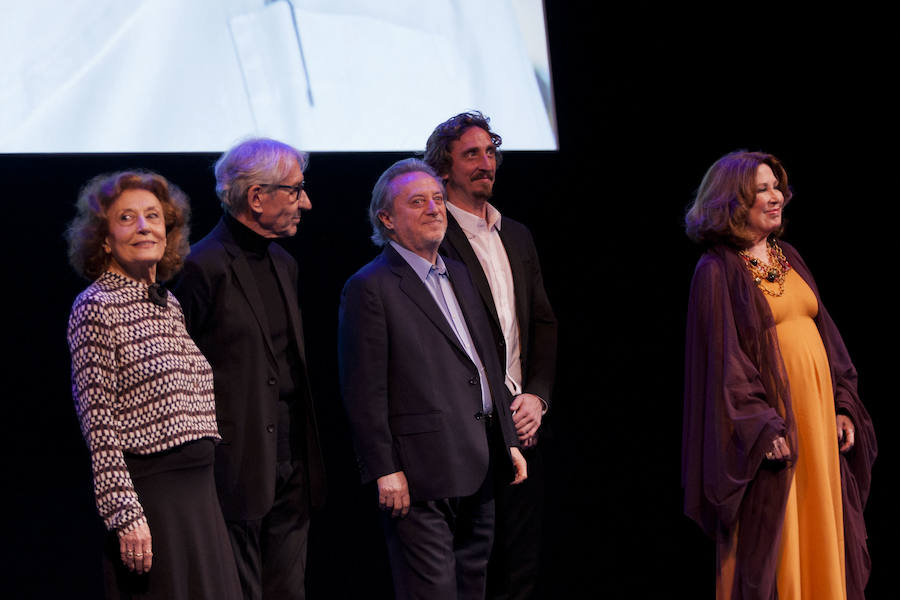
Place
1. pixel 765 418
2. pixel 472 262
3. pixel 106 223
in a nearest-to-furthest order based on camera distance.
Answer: pixel 106 223 < pixel 765 418 < pixel 472 262

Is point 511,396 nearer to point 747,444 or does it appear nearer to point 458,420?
point 458,420

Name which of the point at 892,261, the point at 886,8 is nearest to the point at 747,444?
the point at 892,261

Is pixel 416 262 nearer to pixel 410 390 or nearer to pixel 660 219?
pixel 410 390

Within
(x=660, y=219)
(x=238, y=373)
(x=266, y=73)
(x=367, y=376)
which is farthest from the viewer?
(x=660, y=219)

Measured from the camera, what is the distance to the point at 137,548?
2066 millimetres

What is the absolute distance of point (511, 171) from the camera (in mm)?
3975

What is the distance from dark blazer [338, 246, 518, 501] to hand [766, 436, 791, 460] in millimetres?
806

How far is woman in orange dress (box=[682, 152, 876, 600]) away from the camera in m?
2.89

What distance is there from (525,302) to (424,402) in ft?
2.06

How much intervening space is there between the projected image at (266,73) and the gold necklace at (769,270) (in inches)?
42.7

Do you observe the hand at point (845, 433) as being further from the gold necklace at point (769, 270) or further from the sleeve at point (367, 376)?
the sleeve at point (367, 376)

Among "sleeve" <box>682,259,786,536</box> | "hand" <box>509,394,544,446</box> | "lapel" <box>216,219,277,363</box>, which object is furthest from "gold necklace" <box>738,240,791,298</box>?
"lapel" <box>216,219,277,363</box>

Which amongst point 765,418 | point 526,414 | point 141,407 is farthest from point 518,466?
point 141,407

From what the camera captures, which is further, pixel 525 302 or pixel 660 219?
pixel 660 219
